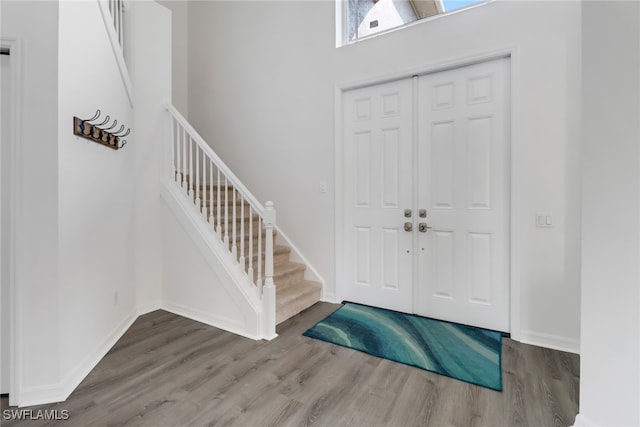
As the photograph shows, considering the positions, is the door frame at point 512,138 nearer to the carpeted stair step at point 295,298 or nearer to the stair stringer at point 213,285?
the carpeted stair step at point 295,298

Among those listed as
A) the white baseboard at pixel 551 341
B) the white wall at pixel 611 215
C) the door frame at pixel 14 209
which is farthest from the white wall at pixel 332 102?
the door frame at pixel 14 209

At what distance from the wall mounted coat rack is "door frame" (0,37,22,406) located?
262 millimetres

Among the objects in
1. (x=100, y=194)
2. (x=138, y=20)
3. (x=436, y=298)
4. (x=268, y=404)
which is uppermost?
(x=138, y=20)

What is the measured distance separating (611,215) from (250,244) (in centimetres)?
226

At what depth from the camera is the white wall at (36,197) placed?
158cm

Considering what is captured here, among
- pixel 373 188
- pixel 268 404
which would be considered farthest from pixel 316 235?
pixel 268 404

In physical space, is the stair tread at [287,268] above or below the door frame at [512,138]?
below

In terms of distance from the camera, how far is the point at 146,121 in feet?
9.52

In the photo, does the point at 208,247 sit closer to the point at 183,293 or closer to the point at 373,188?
the point at 183,293

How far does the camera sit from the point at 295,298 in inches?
114

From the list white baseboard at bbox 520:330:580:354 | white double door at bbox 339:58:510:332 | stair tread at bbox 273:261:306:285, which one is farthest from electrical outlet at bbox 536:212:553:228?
stair tread at bbox 273:261:306:285

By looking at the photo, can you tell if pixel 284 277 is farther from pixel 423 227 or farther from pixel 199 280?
pixel 423 227

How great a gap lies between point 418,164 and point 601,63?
158cm

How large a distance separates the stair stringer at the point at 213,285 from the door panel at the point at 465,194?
1570 millimetres
